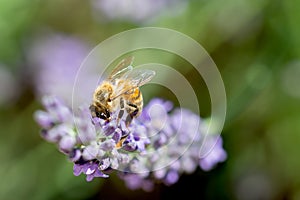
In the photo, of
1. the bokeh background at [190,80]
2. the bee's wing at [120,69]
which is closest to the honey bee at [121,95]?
the bee's wing at [120,69]

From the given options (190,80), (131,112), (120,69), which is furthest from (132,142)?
(190,80)

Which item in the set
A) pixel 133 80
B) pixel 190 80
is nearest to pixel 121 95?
pixel 133 80

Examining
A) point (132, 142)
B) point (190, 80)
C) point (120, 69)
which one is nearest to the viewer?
point (132, 142)

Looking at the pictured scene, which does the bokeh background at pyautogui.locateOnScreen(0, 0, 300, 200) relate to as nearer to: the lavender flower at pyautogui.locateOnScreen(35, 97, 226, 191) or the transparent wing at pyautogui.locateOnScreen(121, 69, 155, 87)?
the lavender flower at pyautogui.locateOnScreen(35, 97, 226, 191)

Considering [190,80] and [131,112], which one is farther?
[190,80]

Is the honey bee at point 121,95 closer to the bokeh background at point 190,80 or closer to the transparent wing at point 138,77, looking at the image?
the transparent wing at point 138,77

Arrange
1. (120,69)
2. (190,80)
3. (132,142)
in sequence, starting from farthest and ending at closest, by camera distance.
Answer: (190,80)
(120,69)
(132,142)

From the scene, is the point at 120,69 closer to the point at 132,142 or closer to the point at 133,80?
the point at 133,80

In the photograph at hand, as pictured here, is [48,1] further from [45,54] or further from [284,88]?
[284,88]
